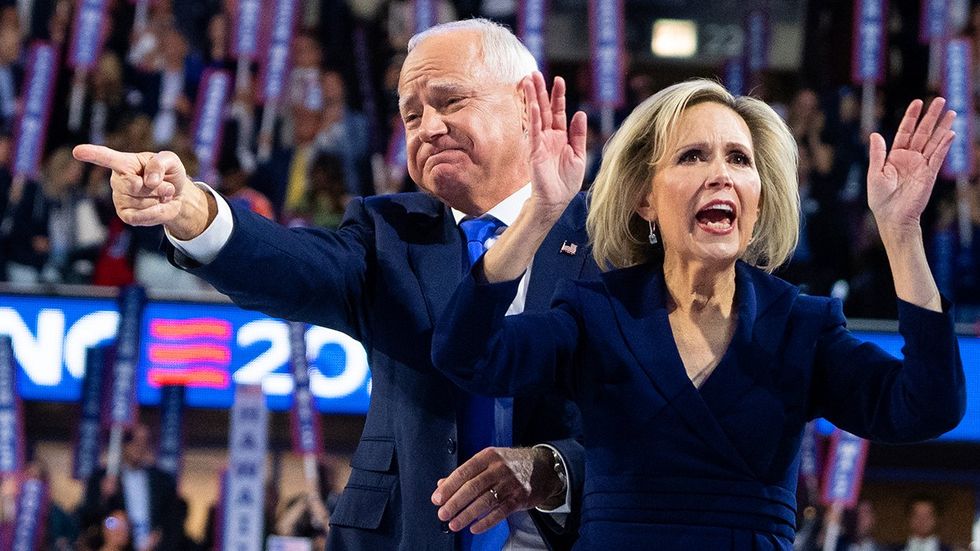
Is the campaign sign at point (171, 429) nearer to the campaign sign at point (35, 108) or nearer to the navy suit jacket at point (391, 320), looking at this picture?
the campaign sign at point (35, 108)

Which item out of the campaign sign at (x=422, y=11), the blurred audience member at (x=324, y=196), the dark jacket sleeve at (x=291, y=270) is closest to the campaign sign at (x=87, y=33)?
the blurred audience member at (x=324, y=196)

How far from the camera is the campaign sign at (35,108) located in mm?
7555

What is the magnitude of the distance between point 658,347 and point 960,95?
21.3 ft

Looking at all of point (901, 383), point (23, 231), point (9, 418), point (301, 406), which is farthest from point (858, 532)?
point (901, 383)

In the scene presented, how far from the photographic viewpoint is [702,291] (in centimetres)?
202

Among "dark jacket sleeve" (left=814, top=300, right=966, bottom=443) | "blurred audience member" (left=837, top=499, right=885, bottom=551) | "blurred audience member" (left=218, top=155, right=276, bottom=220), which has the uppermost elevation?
"dark jacket sleeve" (left=814, top=300, right=966, bottom=443)

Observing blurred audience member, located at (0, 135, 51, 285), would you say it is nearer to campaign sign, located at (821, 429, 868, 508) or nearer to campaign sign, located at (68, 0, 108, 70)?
campaign sign, located at (68, 0, 108, 70)

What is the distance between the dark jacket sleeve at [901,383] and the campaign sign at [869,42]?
21.5 feet

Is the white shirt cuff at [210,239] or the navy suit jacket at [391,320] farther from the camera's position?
the navy suit jacket at [391,320]

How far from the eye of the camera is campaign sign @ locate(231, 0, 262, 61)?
26.4 feet

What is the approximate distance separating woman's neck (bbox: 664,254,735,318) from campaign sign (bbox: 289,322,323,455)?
4.78 meters

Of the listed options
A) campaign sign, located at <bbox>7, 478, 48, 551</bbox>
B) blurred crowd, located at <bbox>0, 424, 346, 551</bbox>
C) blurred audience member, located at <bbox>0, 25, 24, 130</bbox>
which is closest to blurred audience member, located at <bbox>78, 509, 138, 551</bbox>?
blurred crowd, located at <bbox>0, 424, 346, 551</bbox>

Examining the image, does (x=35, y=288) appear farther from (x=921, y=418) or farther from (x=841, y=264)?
(x=921, y=418)

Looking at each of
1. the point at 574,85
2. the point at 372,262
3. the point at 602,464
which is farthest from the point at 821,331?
the point at 574,85
